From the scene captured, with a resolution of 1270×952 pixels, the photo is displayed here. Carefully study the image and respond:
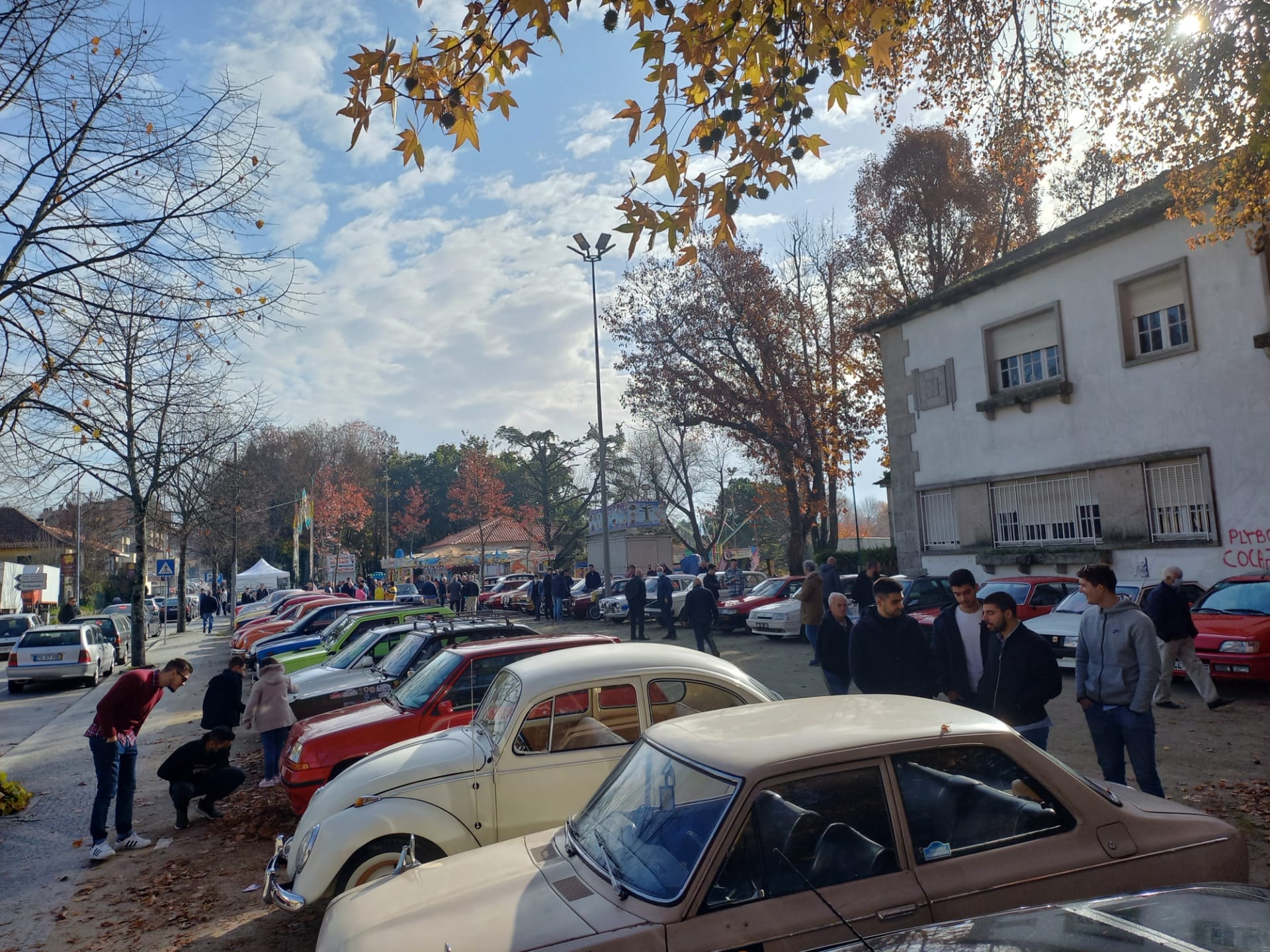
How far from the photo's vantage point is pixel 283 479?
55.4 meters

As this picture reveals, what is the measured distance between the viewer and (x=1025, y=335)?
18.1m

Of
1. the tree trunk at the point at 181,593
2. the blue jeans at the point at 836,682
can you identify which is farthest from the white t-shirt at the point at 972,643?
the tree trunk at the point at 181,593

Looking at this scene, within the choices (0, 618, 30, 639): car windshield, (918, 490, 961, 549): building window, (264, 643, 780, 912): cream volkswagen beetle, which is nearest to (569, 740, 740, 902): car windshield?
(264, 643, 780, 912): cream volkswagen beetle

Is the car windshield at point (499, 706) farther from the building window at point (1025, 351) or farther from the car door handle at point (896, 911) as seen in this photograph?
the building window at point (1025, 351)

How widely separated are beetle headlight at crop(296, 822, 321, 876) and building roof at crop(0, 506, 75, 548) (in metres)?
58.1

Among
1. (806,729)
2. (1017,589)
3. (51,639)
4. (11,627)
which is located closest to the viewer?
(806,729)

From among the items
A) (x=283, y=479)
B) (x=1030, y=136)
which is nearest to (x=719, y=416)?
(x=1030, y=136)

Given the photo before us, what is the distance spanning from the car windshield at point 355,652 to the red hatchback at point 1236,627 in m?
10.2

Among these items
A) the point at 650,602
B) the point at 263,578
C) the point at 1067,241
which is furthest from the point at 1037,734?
the point at 263,578

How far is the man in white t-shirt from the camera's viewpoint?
5.99 metres

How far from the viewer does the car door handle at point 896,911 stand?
3.00 m

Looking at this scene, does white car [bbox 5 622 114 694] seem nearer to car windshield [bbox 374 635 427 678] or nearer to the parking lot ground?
the parking lot ground

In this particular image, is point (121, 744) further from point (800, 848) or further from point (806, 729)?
point (800, 848)

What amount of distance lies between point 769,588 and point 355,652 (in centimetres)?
1164
